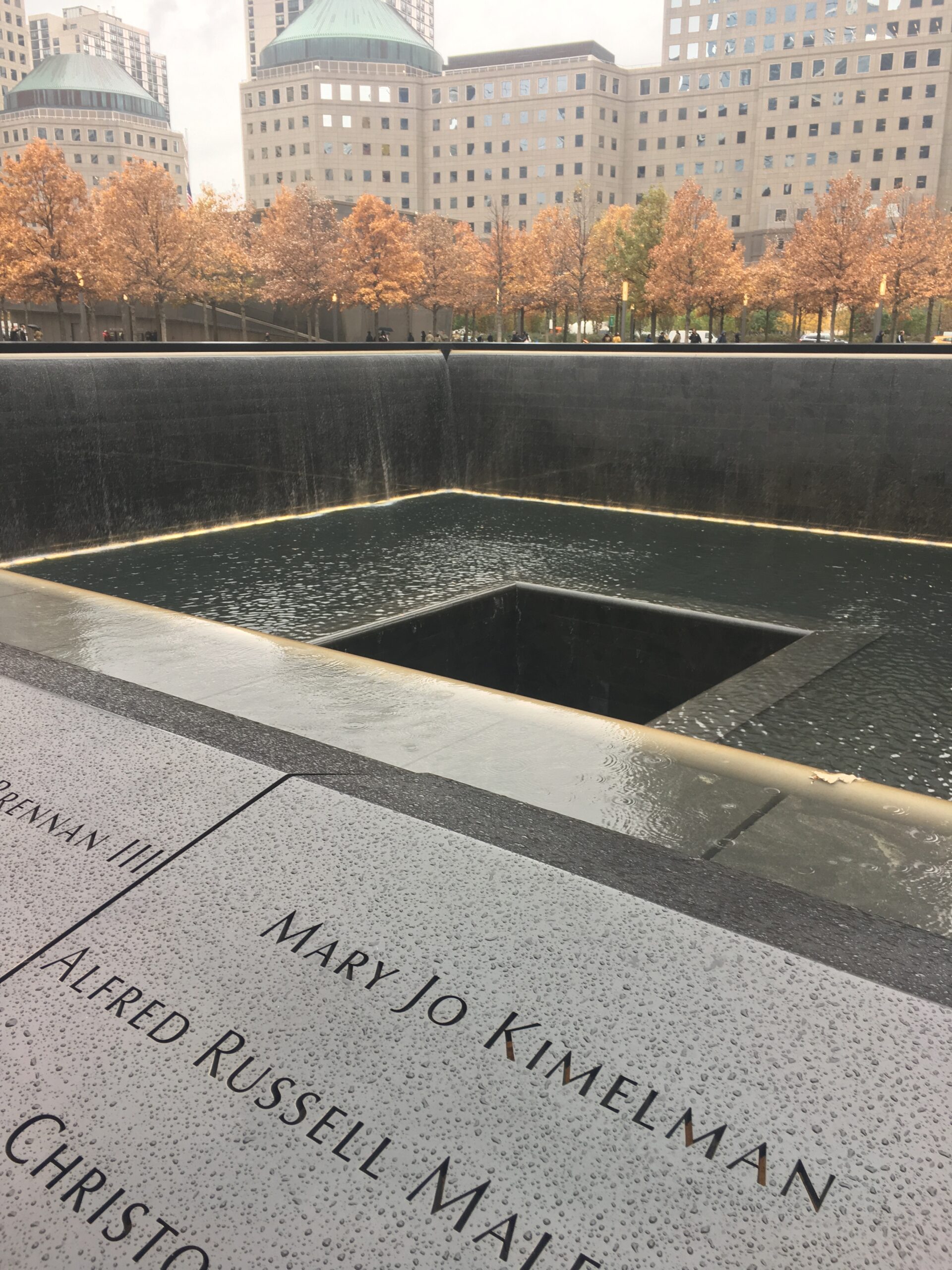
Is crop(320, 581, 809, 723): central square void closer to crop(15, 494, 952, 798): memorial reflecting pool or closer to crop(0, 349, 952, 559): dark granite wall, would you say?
crop(15, 494, 952, 798): memorial reflecting pool

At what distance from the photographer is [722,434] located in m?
16.2

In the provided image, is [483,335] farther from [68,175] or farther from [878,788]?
[878,788]

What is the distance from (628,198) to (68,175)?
213 feet

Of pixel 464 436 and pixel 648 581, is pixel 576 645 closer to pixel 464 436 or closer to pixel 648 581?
pixel 648 581

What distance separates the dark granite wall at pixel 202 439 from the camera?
12852mm

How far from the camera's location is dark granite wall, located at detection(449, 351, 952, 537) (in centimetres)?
1447

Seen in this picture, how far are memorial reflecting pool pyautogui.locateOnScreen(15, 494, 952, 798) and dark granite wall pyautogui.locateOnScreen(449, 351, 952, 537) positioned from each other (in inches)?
27.5

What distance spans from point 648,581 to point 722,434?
17.8 ft

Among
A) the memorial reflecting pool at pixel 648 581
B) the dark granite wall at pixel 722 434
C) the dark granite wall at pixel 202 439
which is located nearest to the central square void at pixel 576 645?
the memorial reflecting pool at pixel 648 581

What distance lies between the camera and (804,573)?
40.6 ft

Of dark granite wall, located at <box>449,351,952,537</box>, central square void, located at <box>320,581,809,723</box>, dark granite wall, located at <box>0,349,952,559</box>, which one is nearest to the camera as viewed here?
central square void, located at <box>320,581,809,723</box>

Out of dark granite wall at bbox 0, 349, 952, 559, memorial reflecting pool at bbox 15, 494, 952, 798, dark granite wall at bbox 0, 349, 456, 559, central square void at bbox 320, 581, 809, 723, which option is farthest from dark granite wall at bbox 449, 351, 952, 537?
central square void at bbox 320, 581, 809, 723

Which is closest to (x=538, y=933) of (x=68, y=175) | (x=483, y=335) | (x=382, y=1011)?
(x=382, y=1011)

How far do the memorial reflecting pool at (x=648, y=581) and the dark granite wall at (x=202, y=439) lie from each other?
61 cm
